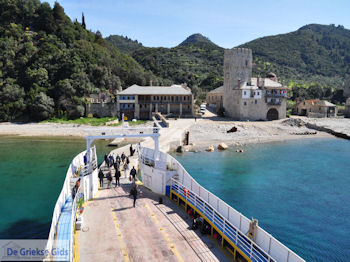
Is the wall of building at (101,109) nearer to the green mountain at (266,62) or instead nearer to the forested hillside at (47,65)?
the forested hillside at (47,65)

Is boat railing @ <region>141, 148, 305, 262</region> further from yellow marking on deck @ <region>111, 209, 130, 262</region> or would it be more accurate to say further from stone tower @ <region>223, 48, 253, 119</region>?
stone tower @ <region>223, 48, 253, 119</region>

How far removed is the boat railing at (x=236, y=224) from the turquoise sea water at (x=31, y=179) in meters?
9.13

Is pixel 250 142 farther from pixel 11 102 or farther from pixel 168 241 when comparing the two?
pixel 11 102

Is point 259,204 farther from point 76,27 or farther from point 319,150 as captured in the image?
point 76,27

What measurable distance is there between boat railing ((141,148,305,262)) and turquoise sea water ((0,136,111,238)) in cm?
913

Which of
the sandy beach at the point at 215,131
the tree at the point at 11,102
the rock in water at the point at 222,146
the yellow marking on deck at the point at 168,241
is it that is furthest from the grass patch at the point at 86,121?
the yellow marking on deck at the point at 168,241

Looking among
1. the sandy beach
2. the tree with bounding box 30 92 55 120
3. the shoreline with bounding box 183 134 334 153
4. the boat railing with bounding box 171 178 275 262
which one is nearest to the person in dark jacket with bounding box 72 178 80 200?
the boat railing with bounding box 171 178 275 262

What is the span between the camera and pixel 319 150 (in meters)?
40.6

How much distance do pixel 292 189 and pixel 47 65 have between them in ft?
211

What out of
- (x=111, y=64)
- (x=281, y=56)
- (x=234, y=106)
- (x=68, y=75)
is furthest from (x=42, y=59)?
(x=281, y=56)

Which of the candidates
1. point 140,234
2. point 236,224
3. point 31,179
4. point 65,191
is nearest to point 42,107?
point 31,179

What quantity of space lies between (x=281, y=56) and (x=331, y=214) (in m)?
177

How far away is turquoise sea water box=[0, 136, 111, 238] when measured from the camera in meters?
17.1

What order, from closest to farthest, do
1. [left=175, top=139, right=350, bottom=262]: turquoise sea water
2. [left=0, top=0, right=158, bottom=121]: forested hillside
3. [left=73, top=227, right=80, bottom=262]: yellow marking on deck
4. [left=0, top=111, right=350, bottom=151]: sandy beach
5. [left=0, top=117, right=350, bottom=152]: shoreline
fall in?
[left=73, top=227, right=80, bottom=262]: yellow marking on deck, [left=175, top=139, right=350, bottom=262]: turquoise sea water, [left=0, top=117, right=350, bottom=152]: shoreline, [left=0, top=111, right=350, bottom=151]: sandy beach, [left=0, top=0, right=158, bottom=121]: forested hillside
